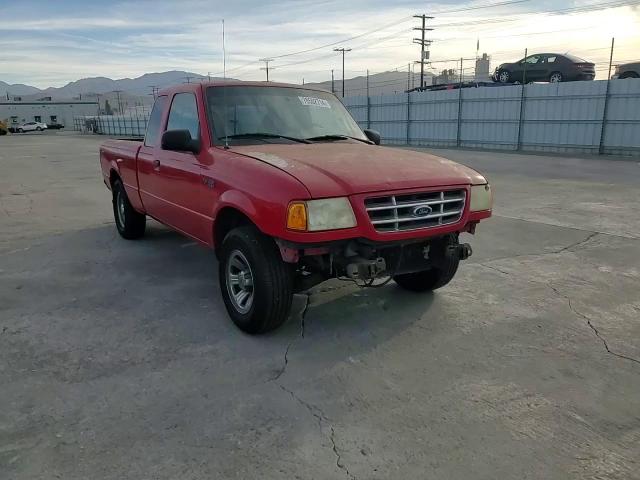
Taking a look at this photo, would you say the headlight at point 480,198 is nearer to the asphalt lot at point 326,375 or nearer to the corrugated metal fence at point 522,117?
the asphalt lot at point 326,375

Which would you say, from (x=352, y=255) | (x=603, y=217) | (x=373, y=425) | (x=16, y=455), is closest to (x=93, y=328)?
(x=16, y=455)

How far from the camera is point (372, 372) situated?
3.34 metres

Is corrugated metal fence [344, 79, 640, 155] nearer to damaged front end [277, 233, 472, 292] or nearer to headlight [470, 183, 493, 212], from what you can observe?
headlight [470, 183, 493, 212]

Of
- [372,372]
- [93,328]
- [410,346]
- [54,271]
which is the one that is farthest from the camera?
[54,271]

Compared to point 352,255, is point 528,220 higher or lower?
lower

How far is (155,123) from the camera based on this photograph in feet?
18.4

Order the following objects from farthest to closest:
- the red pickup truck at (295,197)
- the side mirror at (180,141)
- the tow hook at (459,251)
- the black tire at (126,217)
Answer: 1. the black tire at (126,217)
2. the side mirror at (180,141)
3. the tow hook at (459,251)
4. the red pickup truck at (295,197)

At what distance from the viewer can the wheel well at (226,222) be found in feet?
12.9

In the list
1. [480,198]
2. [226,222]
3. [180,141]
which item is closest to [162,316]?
[226,222]

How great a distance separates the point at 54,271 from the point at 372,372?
3.94 meters

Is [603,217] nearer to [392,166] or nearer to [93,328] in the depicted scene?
[392,166]

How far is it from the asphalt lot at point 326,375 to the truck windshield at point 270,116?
4.73 ft

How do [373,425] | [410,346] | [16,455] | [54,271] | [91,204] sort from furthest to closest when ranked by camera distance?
1. [91,204]
2. [54,271]
3. [410,346]
4. [373,425]
5. [16,455]

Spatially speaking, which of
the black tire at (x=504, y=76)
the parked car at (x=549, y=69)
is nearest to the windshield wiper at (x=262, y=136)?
the parked car at (x=549, y=69)
